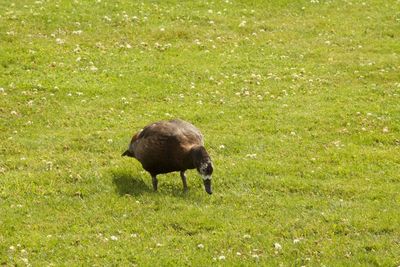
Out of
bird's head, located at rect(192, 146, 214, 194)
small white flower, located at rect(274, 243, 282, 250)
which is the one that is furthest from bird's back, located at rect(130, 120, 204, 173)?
small white flower, located at rect(274, 243, 282, 250)

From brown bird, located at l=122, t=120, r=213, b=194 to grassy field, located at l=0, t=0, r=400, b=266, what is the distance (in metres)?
0.66

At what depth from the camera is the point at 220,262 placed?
13391 millimetres

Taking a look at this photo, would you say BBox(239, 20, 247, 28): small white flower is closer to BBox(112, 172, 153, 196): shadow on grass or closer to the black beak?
BBox(112, 172, 153, 196): shadow on grass

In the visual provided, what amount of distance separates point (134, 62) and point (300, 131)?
776cm

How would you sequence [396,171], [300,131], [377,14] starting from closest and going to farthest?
[396,171] → [300,131] → [377,14]

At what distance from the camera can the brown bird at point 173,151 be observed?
15609mm

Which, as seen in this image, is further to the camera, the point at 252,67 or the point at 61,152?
the point at 252,67

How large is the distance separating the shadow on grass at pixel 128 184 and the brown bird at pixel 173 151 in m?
0.35

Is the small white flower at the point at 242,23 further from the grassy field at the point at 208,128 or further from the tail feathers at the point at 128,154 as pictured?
the tail feathers at the point at 128,154

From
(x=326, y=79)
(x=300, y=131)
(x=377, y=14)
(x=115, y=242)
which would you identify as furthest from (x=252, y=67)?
(x=115, y=242)

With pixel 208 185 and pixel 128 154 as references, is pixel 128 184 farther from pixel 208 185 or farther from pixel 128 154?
pixel 208 185

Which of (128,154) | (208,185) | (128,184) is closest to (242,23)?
(128,154)

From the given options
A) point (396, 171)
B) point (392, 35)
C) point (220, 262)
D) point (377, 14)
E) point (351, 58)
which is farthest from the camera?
point (377, 14)

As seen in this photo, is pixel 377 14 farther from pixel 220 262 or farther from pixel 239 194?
pixel 220 262
